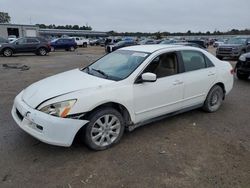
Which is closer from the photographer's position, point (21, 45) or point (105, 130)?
point (105, 130)

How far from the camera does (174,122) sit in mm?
4871

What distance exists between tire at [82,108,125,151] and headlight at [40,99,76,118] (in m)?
0.35

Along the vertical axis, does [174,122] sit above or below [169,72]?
below

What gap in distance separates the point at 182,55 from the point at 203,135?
5.10 feet

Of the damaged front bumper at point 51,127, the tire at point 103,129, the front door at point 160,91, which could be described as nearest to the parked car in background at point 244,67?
the front door at point 160,91

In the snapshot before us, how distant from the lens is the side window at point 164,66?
4.26 m

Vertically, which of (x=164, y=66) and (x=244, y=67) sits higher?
(x=164, y=66)

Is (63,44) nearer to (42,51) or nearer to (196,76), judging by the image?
(42,51)

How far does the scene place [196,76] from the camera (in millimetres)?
4832

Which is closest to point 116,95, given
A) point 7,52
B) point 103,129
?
point 103,129

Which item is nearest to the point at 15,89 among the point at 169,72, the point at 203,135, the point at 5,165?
the point at 5,165

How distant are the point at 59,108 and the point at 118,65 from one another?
1524mm

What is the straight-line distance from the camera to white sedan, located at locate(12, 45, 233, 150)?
3365 millimetres

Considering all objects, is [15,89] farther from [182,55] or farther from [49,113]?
[182,55]
